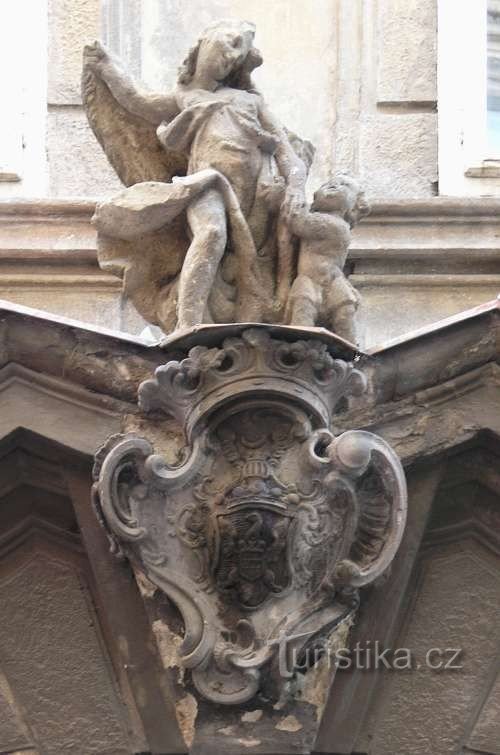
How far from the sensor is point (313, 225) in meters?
7.12

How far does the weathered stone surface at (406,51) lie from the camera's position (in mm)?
8195

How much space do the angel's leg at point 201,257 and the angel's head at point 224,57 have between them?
35 cm

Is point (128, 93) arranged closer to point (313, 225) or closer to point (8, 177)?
point (313, 225)

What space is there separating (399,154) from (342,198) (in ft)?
3.18

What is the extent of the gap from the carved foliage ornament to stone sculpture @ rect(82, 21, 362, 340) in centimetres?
22

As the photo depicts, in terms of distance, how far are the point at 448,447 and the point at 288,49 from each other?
1.61m

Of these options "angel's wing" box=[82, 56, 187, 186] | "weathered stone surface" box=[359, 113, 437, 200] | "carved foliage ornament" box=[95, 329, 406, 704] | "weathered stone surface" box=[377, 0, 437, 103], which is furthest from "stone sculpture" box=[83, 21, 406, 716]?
"weathered stone surface" box=[377, 0, 437, 103]

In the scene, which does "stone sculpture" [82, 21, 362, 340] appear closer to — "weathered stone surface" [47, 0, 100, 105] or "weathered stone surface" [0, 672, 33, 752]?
"weathered stone surface" [47, 0, 100, 105]

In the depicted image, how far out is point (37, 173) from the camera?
8078mm

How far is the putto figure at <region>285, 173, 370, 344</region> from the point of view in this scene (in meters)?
7.08

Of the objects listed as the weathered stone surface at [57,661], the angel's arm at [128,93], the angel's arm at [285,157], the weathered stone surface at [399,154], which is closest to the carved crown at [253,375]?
the angel's arm at [285,157]

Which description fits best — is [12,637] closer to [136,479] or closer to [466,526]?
[136,479]

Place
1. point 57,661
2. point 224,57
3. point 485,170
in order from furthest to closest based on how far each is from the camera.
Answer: point 485,170, point 224,57, point 57,661

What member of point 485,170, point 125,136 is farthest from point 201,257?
point 485,170
